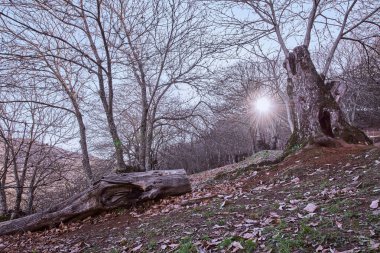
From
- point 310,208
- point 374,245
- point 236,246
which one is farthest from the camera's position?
point 310,208

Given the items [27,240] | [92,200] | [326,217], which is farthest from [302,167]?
[27,240]

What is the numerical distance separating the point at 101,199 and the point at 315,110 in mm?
4918

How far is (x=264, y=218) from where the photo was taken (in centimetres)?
404

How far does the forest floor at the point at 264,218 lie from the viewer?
3.14m

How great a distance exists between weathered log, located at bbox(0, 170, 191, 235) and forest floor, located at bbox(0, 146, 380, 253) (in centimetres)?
18

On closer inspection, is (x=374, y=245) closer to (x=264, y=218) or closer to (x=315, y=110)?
(x=264, y=218)

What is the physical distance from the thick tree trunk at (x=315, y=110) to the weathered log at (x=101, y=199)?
11.3ft

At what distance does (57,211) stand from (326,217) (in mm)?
5266

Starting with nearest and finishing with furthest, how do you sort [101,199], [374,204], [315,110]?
1. [374,204]
2. [101,199]
3. [315,110]

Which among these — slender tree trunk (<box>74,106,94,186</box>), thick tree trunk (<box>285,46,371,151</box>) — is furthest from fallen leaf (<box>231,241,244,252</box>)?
slender tree trunk (<box>74,106,94,186</box>)

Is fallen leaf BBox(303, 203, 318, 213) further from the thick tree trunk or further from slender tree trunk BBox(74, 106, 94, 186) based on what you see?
slender tree trunk BBox(74, 106, 94, 186)

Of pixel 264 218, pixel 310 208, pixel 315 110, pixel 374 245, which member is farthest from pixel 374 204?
pixel 315 110

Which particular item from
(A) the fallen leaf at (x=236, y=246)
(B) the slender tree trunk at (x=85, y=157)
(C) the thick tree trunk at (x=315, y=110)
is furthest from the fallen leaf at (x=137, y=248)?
(B) the slender tree trunk at (x=85, y=157)

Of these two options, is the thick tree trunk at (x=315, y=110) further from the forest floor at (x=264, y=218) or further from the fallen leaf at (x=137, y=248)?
the fallen leaf at (x=137, y=248)
